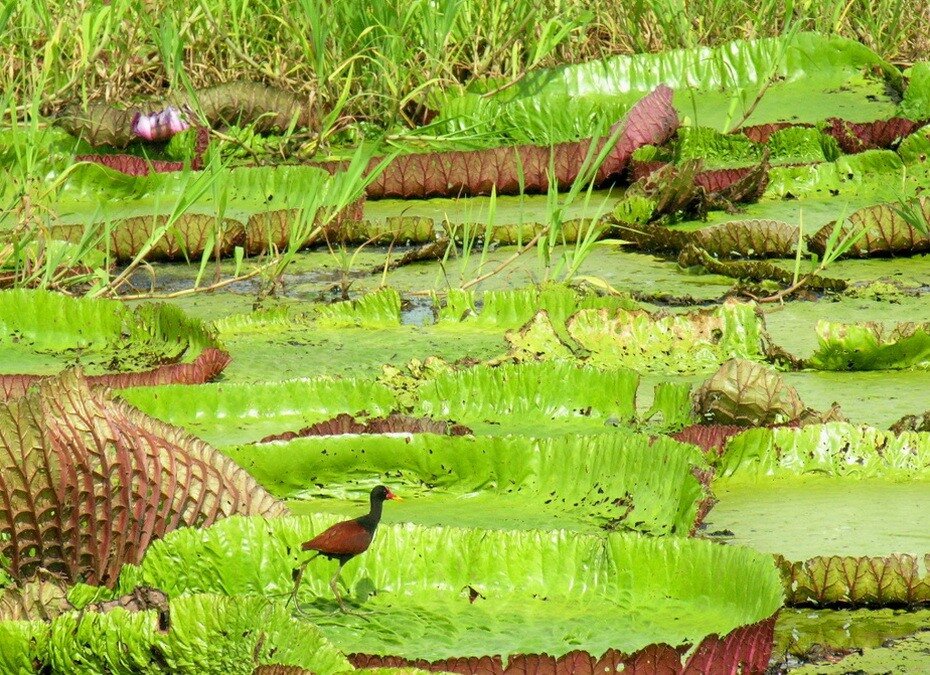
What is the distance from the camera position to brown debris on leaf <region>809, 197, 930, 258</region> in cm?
459

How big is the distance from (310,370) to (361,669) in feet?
5.92

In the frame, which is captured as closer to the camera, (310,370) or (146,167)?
(310,370)

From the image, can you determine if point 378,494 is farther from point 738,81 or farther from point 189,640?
point 738,81

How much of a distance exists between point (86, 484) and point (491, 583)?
0.63 meters

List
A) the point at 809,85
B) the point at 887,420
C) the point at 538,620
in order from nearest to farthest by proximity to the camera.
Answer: the point at 538,620, the point at 887,420, the point at 809,85

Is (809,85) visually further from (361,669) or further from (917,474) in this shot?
(361,669)

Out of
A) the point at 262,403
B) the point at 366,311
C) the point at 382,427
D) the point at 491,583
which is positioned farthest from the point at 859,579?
the point at 366,311

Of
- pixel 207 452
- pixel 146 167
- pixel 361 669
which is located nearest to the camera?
pixel 361 669

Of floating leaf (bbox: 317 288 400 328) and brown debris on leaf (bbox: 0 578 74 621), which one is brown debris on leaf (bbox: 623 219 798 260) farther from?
brown debris on leaf (bbox: 0 578 74 621)

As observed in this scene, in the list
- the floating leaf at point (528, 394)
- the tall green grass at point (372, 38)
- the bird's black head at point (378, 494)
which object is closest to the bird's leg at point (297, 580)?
the bird's black head at point (378, 494)

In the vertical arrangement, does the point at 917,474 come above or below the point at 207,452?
below

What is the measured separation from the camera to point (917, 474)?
8.87 ft

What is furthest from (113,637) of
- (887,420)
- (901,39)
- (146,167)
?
(901,39)

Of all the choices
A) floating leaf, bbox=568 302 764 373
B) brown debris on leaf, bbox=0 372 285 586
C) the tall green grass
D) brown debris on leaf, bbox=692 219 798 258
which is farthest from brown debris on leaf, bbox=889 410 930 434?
the tall green grass
